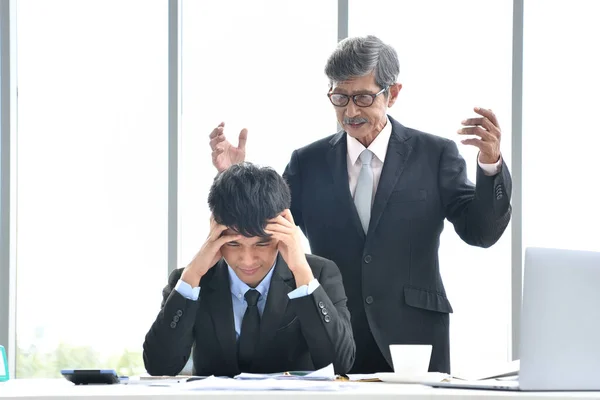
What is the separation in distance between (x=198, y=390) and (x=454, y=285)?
2349 millimetres

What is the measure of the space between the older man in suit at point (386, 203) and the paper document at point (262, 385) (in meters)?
0.83

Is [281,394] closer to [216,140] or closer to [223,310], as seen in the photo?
[223,310]

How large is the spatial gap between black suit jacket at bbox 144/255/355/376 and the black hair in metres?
0.17

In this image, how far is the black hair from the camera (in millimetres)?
2307

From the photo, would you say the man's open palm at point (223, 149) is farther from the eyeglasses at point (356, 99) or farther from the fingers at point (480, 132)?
the fingers at point (480, 132)

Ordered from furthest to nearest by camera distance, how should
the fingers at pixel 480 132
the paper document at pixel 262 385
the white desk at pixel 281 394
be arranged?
the fingers at pixel 480 132, the paper document at pixel 262 385, the white desk at pixel 281 394

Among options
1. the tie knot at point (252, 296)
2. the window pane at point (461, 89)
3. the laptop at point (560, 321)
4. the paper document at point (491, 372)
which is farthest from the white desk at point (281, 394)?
the window pane at point (461, 89)

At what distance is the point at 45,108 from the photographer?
4.07m

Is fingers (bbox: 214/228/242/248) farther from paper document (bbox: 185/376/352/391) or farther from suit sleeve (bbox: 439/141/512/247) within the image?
suit sleeve (bbox: 439/141/512/247)

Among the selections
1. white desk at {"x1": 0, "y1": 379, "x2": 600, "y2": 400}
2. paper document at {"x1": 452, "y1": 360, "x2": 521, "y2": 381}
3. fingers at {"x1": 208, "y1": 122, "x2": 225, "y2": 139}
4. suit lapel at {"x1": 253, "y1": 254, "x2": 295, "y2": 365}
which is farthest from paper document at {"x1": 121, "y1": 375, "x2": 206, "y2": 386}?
fingers at {"x1": 208, "y1": 122, "x2": 225, "y2": 139}

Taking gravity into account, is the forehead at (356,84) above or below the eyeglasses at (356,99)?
above

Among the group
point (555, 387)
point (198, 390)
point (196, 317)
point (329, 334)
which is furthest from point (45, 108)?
point (555, 387)

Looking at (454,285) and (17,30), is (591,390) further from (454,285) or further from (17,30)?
(17,30)

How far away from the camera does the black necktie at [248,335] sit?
230 centimetres
